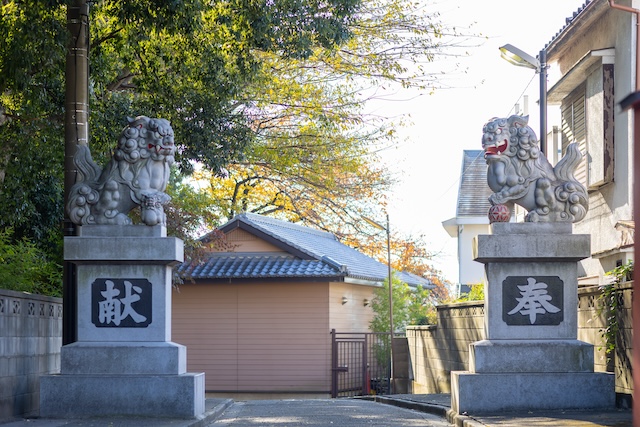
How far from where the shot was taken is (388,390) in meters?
29.6

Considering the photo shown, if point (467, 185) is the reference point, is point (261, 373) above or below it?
below

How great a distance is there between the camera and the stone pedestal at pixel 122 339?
42.5 feet

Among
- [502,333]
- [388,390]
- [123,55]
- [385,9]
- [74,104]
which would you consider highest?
[385,9]

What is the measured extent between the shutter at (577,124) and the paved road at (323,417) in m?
7.94

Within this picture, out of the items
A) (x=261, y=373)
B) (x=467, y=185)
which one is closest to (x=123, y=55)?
(x=261, y=373)

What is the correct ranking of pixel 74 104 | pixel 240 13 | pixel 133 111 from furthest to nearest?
pixel 133 111 → pixel 240 13 → pixel 74 104

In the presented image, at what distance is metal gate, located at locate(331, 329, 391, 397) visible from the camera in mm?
28203

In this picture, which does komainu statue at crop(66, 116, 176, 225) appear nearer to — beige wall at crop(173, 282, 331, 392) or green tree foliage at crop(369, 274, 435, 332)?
beige wall at crop(173, 282, 331, 392)

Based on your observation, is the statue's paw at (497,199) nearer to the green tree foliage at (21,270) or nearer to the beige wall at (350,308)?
the green tree foliage at (21,270)

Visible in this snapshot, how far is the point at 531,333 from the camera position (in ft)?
43.9

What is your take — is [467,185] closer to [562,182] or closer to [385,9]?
[385,9]

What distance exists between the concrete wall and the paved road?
9.11 ft

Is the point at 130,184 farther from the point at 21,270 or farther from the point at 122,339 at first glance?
the point at 21,270

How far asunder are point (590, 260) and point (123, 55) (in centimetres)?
1146
